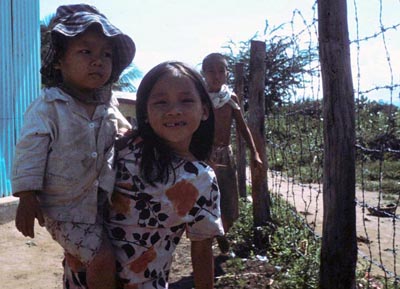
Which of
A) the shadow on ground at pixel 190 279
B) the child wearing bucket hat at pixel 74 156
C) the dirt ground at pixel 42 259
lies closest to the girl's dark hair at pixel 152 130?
the child wearing bucket hat at pixel 74 156

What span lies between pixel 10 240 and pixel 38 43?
2987 mm

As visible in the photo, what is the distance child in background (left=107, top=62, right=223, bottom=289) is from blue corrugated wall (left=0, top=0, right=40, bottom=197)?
16.3ft

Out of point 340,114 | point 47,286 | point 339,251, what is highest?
point 340,114

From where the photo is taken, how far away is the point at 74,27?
1.68 meters

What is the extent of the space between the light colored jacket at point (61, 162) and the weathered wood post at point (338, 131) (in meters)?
1.51

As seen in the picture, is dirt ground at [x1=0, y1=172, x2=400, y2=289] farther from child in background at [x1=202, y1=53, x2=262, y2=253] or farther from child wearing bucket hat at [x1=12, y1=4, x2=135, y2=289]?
child wearing bucket hat at [x1=12, y1=4, x2=135, y2=289]

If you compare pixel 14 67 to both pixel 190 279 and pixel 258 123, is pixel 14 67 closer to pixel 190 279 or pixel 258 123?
pixel 258 123

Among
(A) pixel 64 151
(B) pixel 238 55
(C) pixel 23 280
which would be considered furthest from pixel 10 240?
(B) pixel 238 55

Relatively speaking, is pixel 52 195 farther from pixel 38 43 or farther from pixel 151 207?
pixel 38 43

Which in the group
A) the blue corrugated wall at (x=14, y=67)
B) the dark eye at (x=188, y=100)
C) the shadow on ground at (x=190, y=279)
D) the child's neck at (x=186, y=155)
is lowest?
the shadow on ground at (x=190, y=279)

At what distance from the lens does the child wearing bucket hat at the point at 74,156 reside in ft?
5.17

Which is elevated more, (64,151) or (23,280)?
(64,151)

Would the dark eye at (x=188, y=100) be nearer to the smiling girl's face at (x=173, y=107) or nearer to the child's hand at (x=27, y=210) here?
the smiling girl's face at (x=173, y=107)

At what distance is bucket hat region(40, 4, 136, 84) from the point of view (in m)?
1.68
